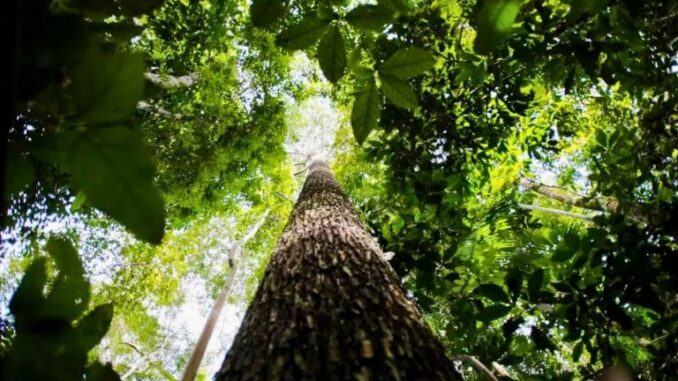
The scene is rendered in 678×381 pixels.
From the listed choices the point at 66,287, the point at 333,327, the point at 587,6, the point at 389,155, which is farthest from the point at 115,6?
the point at 389,155

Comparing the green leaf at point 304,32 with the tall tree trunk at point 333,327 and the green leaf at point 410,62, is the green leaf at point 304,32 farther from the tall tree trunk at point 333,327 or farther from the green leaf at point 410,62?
the tall tree trunk at point 333,327

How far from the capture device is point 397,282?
2107mm

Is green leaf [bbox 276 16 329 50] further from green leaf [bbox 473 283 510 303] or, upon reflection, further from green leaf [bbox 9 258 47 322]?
green leaf [bbox 473 283 510 303]

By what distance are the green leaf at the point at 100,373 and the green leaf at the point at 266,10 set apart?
0.64 meters

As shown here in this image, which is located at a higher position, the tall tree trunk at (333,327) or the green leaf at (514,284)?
the green leaf at (514,284)

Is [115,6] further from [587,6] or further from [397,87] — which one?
[587,6]

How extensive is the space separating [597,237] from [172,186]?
20.1 ft

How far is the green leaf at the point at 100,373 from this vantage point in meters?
0.41

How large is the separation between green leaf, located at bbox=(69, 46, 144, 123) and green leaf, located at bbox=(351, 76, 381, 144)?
1.75ft

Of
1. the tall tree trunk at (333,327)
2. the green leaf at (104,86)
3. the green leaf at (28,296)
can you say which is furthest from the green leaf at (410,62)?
the tall tree trunk at (333,327)

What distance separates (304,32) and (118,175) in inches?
24.0

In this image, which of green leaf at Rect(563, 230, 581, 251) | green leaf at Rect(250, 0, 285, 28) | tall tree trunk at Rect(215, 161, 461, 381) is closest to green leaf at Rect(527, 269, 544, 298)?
green leaf at Rect(563, 230, 581, 251)

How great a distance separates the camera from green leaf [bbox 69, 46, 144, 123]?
37 centimetres

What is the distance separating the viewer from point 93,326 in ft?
1.48
